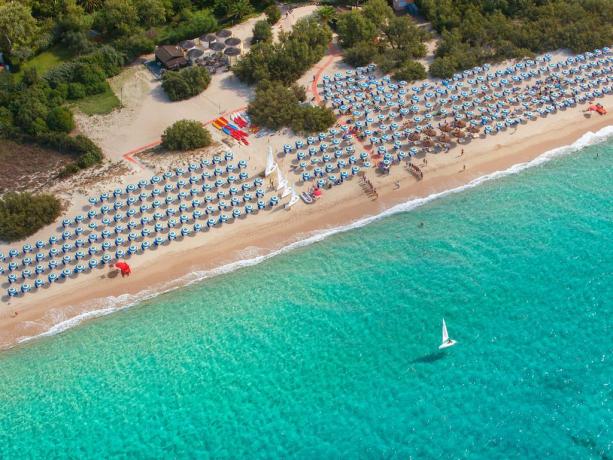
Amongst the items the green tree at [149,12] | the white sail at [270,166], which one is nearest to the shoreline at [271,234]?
the white sail at [270,166]

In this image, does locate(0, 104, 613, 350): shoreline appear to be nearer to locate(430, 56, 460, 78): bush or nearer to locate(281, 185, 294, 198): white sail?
locate(281, 185, 294, 198): white sail

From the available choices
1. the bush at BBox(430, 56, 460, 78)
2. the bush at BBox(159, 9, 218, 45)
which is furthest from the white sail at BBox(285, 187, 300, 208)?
the bush at BBox(159, 9, 218, 45)

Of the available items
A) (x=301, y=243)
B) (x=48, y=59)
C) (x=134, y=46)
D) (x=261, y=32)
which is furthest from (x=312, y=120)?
(x=48, y=59)

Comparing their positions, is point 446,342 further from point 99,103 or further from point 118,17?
point 118,17

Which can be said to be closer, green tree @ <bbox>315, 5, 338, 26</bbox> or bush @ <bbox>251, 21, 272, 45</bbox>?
bush @ <bbox>251, 21, 272, 45</bbox>

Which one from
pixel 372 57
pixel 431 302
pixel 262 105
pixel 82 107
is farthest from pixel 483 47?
pixel 82 107

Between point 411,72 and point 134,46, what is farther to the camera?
point 134,46
